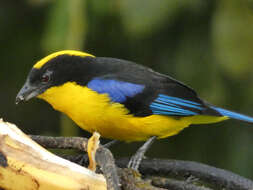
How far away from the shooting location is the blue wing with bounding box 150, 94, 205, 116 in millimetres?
3004

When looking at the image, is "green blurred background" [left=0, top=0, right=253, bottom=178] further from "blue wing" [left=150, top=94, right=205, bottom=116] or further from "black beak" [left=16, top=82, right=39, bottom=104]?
"black beak" [left=16, top=82, right=39, bottom=104]

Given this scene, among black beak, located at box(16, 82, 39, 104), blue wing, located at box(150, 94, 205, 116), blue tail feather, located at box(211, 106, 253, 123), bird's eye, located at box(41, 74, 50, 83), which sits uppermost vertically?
bird's eye, located at box(41, 74, 50, 83)

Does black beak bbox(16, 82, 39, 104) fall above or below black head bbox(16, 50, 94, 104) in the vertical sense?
below

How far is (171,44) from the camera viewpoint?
11.7ft

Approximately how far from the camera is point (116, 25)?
11.6 feet

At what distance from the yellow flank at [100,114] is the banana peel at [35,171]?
1.08 m

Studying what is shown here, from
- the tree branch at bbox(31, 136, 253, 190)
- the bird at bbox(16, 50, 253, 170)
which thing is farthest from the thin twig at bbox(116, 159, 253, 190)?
the bird at bbox(16, 50, 253, 170)

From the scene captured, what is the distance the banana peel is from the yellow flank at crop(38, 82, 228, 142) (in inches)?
42.4

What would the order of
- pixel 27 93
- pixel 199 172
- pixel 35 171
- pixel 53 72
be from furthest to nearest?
pixel 53 72 < pixel 27 93 < pixel 199 172 < pixel 35 171

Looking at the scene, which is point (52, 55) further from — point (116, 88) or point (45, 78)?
point (116, 88)

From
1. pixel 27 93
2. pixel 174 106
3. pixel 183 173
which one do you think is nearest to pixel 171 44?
pixel 174 106

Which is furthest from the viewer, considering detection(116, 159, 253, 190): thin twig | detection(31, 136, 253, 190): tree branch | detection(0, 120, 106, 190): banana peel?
detection(116, 159, 253, 190): thin twig

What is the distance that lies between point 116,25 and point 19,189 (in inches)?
79.0

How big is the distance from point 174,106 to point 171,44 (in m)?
0.67
